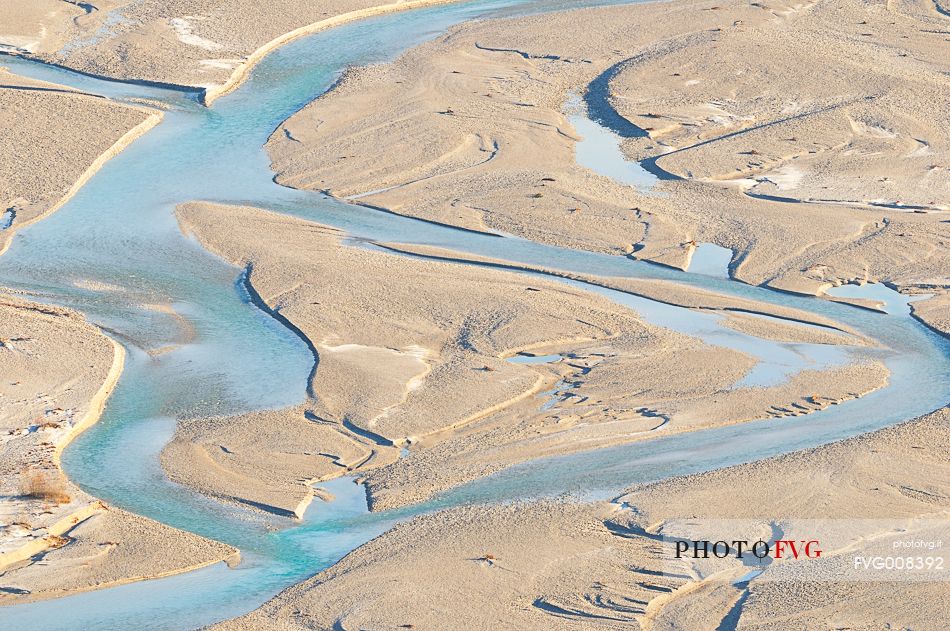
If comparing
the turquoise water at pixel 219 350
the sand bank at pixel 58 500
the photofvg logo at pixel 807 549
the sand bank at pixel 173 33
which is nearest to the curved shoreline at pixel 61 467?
the sand bank at pixel 58 500

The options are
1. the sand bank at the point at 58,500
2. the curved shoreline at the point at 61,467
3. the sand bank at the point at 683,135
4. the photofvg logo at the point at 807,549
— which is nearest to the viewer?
the photofvg logo at the point at 807,549

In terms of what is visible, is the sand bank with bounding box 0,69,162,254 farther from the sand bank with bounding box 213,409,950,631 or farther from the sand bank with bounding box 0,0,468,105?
the sand bank with bounding box 213,409,950,631

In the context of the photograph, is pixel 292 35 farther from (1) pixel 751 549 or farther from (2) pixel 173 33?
(1) pixel 751 549

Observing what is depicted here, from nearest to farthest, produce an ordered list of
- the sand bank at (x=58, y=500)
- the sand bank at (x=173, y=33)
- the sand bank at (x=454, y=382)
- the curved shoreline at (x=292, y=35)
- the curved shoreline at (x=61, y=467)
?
1. the sand bank at (x=58, y=500)
2. the curved shoreline at (x=61, y=467)
3. the sand bank at (x=454, y=382)
4. the curved shoreline at (x=292, y=35)
5. the sand bank at (x=173, y=33)

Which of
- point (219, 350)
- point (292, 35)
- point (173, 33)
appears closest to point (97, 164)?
point (173, 33)

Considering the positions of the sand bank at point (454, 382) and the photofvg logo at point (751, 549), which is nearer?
the photofvg logo at point (751, 549)

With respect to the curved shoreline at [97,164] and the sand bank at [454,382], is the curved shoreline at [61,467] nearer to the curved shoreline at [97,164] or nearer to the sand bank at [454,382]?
the sand bank at [454,382]
